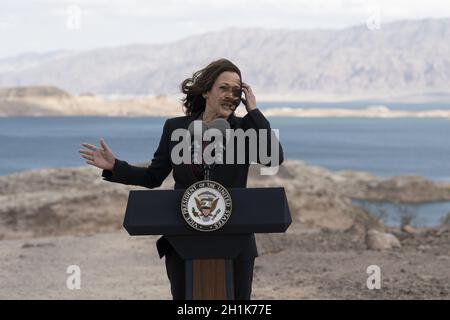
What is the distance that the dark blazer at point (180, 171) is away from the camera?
3877 mm

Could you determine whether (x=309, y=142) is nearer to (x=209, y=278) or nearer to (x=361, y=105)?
(x=361, y=105)

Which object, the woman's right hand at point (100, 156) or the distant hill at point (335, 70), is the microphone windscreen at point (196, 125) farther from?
the distant hill at point (335, 70)

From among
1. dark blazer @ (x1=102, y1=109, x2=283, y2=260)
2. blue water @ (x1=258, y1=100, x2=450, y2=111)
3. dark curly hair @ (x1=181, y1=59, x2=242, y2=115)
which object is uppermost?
blue water @ (x1=258, y1=100, x2=450, y2=111)

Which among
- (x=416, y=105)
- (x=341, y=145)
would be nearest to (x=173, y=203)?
(x=341, y=145)

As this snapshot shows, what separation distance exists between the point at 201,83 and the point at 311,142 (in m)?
96.5

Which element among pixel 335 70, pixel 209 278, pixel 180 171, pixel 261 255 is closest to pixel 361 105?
pixel 335 70

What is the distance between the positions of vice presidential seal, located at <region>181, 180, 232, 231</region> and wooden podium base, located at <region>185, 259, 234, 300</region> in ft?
0.55

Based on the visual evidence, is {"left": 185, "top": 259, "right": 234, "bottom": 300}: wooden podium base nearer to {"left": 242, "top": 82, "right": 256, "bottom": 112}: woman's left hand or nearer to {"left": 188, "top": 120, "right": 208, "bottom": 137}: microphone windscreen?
{"left": 188, "top": 120, "right": 208, "bottom": 137}: microphone windscreen

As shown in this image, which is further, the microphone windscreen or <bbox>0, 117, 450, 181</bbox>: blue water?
<bbox>0, 117, 450, 181</bbox>: blue water

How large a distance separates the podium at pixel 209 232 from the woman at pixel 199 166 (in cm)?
9

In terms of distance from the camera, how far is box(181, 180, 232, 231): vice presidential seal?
12.0 ft

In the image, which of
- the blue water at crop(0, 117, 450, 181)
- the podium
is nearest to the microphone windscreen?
the podium

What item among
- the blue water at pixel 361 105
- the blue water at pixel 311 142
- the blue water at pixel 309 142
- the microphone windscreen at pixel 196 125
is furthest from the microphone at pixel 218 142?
the blue water at pixel 361 105
